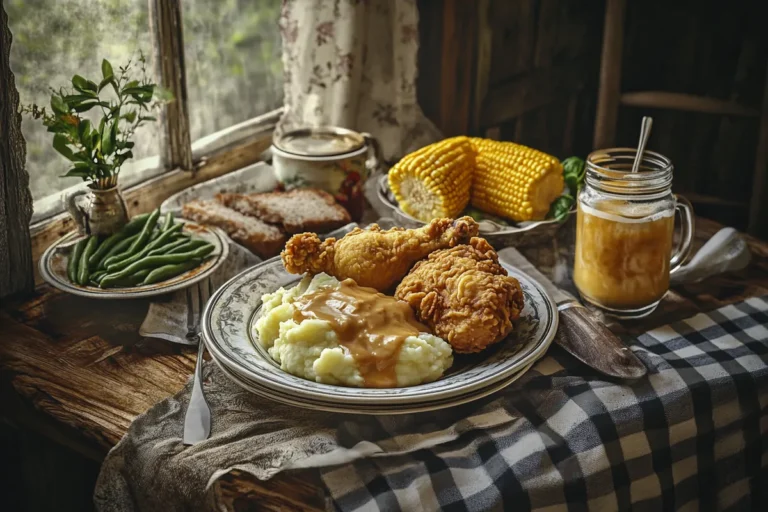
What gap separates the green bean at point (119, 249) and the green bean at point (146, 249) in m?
0.02

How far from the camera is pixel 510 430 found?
1.25m

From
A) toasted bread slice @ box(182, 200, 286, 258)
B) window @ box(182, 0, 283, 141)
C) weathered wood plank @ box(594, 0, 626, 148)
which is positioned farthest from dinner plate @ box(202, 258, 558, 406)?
weathered wood plank @ box(594, 0, 626, 148)

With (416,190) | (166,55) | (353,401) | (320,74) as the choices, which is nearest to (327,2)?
(320,74)

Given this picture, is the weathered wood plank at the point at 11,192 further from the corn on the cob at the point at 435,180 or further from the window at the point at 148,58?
the corn on the cob at the point at 435,180

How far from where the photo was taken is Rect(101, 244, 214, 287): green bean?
59.9 inches

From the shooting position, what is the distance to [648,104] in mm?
2373

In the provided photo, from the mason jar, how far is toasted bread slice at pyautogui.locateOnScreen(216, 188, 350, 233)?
60 centimetres

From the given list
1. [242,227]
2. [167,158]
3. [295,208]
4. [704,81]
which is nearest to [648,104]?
[704,81]

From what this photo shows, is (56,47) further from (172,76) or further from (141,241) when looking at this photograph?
(141,241)

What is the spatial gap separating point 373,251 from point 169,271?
43cm

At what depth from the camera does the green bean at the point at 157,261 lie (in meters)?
1.52

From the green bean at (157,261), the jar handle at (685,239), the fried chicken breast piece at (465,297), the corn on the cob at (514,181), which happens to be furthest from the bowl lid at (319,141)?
the jar handle at (685,239)

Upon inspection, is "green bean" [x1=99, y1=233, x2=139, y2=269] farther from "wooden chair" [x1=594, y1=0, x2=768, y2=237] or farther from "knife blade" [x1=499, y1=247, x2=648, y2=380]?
"wooden chair" [x1=594, y1=0, x2=768, y2=237]

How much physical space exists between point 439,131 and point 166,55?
90cm
